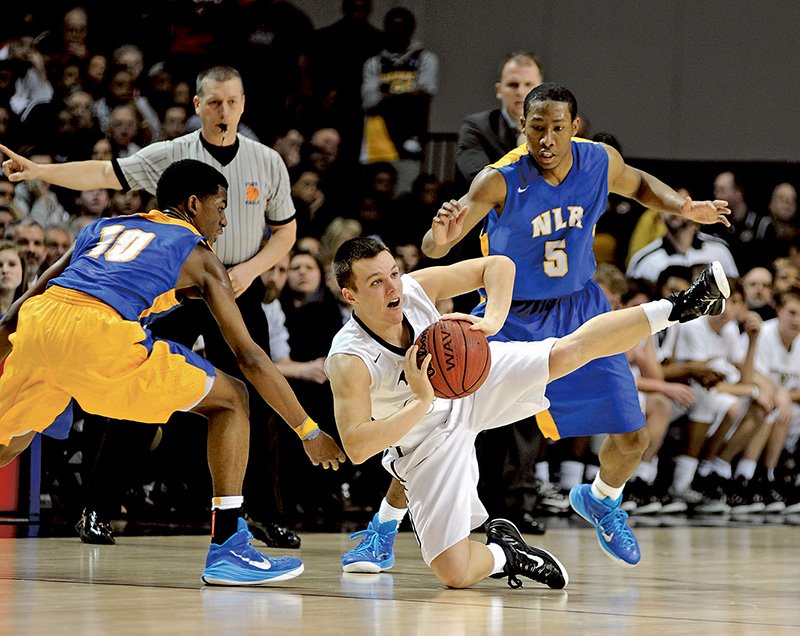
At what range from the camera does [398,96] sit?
11070 mm

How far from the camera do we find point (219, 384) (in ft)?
13.7

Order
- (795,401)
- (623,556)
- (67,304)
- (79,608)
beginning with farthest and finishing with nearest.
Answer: (795,401) < (623,556) < (67,304) < (79,608)

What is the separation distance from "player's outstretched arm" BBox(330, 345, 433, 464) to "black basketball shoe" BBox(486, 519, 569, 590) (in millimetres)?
672

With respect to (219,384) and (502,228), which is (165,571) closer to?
Result: (219,384)

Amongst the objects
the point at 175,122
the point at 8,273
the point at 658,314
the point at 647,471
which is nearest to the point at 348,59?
the point at 175,122

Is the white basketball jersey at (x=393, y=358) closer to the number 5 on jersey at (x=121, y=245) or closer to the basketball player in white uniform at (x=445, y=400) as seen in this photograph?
the basketball player in white uniform at (x=445, y=400)

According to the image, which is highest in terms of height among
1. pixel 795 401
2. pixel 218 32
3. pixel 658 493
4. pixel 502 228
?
pixel 218 32

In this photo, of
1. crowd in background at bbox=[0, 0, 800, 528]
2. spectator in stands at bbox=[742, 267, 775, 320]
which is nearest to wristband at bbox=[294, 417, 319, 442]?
crowd in background at bbox=[0, 0, 800, 528]

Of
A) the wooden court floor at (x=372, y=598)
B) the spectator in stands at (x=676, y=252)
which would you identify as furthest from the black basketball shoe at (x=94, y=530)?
the spectator in stands at (x=676, y=252)

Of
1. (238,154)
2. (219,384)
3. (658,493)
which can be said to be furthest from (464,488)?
(658,493)

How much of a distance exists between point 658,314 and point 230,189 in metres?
2.23

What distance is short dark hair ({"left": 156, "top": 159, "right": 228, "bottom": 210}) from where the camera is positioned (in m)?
4.44

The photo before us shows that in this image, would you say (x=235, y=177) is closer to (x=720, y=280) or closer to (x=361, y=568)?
(x=361, y=568)

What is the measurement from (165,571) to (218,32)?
23.0 feet
